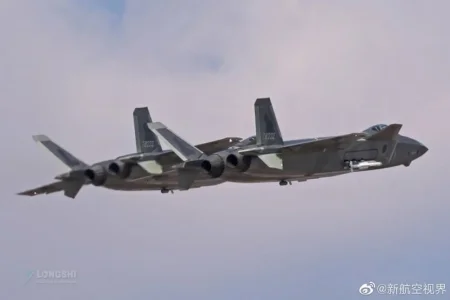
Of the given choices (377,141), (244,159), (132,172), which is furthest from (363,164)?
(132,172)

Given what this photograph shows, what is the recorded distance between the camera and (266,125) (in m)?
93.2

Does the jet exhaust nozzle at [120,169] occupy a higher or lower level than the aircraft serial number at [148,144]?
lower

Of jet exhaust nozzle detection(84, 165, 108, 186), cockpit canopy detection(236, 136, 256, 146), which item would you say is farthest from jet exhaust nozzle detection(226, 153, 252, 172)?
jet exhaust nozzle detection(84, 165, 108, 186)

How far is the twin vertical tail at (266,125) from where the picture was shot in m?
92.5

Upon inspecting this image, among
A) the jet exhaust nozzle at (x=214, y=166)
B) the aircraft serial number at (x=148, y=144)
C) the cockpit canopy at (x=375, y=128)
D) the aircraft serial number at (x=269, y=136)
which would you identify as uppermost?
the aircraft serial number at (x=148, y=144)

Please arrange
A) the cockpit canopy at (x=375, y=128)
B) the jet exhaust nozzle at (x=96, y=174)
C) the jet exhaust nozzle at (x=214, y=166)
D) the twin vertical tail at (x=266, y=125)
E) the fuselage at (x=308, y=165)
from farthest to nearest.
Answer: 1. the jet exhaust nozzle at (x=96, y=174)
2. the cockpit canopy at (x=375, y=128)
3. the twin vertical tail at (x=266, y=125)
4. the fuselage at (x=308, y=165)
5. the jet exhaust nozzle at (x=214, y=166)

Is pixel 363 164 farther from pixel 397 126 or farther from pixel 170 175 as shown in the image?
pixel 170 175

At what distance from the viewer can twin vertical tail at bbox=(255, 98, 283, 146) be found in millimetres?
92500

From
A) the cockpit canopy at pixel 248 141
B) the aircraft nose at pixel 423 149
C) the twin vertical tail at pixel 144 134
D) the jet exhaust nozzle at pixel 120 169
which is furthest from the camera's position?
the twin vertical tail at pixel 144 134

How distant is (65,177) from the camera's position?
321 feet

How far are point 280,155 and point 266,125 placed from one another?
337cm

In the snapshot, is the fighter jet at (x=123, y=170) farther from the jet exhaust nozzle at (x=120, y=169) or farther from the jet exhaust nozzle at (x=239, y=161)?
the jet exhaust nozzle at (x=239, y=161)

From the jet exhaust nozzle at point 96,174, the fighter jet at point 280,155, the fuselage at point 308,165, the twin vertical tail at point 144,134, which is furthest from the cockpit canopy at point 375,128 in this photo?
the jet exhaust nozzle at point 96,174

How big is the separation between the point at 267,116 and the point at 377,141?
8622 millimetres
